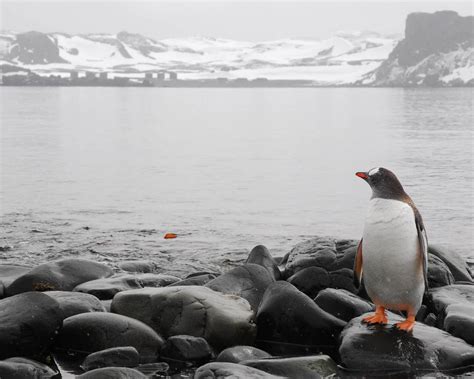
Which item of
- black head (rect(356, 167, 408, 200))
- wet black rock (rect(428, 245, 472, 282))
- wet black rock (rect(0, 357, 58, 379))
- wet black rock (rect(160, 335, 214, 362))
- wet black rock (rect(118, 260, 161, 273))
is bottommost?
wet black rock (rect(118, 260, 161, 273))

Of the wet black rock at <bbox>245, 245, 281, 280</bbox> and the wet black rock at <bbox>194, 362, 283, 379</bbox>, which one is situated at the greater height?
the wet black rock at <bbox>194, 362, 283, 379</bbox>

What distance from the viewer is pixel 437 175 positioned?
71.9 feet

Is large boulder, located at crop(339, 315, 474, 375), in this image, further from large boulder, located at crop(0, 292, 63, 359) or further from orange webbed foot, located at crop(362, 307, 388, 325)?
large boulder, located at crop(0, 292, 63, 359)

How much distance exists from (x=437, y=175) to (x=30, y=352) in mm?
16665

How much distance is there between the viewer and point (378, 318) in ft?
24.4

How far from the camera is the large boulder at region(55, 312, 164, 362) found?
7.25m

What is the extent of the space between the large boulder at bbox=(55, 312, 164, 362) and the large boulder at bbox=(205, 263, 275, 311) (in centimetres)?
132

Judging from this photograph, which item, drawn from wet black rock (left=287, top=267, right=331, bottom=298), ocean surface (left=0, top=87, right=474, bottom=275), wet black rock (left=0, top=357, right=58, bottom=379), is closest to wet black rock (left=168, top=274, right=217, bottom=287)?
wet black rock (left=287, top=267, right=331, bottom=298)

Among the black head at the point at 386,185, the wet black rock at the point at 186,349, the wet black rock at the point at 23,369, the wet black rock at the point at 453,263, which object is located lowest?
the wet black rock at the point at 453,263

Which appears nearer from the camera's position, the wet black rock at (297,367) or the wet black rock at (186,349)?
the wet black rock at (297,367)

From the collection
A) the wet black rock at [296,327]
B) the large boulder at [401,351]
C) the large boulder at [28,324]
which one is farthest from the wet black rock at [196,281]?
the large boulder at [401,351]

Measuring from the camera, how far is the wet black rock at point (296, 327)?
7641 mm

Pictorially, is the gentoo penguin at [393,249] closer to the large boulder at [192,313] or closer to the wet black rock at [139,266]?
the large boulder at [192,313]

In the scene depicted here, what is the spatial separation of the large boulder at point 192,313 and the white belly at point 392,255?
128cm
